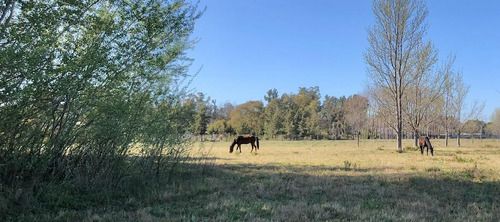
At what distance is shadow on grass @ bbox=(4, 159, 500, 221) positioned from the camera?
5012 mm

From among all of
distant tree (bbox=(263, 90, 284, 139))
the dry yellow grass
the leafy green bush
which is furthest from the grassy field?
distant tree (bbox=(263, 90, 284, 139))

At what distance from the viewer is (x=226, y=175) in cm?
962

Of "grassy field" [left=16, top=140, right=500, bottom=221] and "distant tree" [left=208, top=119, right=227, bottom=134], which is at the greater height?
"distant tree" [left=208, top=119, right=227, bottom=134]

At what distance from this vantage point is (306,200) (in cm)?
625

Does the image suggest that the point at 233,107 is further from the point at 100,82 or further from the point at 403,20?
the point at 100,82

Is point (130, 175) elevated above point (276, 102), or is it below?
below

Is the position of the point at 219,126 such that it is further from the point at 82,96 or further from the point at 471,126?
the point at 82,96

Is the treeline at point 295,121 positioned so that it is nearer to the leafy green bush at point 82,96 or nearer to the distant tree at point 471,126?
the distant tree at point 471,126

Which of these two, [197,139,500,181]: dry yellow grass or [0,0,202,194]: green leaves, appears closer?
[0,0,202,194]: green leaves

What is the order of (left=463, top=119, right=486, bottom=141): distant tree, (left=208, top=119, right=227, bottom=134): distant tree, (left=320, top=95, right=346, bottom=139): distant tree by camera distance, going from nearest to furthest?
1. (left=463, top=119, right=486, bottom=141): distant tree
2. (left=208, top=119, right=227, bottom=134): distant tree
3. (left=320, top=95, right=346, bottom=139): distant tree

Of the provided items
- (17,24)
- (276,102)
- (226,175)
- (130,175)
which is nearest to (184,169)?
(226,175)

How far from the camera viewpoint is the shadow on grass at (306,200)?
5.01 m

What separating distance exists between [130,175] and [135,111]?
1.55m

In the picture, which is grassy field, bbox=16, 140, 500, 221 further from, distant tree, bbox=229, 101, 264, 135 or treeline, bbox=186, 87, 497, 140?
distant tree, bbox=229, 101, 264, 135
